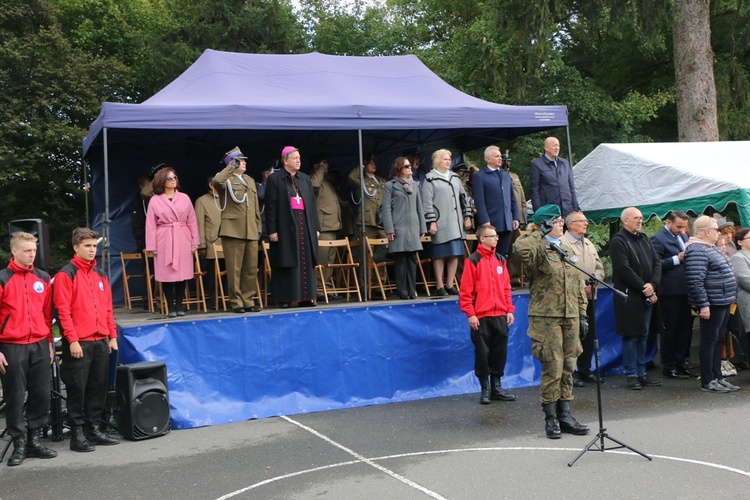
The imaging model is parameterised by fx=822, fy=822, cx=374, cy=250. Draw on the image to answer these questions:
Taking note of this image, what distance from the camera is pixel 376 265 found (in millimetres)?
10203

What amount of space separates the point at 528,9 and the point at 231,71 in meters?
7.70

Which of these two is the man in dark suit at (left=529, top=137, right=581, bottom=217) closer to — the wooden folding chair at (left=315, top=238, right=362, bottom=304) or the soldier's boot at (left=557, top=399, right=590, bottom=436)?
the wooden folding chair at (left=315, top=238, right=362, bottom=304)

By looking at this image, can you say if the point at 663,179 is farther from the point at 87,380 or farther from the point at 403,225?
the point at 87,380

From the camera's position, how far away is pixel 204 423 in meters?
7.61

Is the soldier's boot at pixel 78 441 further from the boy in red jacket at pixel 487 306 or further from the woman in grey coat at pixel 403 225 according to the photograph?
the woman in grey coat at pixel 403 225

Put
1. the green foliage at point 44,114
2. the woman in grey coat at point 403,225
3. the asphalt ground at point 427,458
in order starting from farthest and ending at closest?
the green foliage at point 44,114 < the woman in grey coat at point 403,225 < the asphalt ground at point 427,458

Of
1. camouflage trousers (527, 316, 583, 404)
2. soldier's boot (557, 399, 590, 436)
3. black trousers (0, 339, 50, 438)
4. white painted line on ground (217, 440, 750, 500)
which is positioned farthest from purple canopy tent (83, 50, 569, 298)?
soldier's boot (557, 399, 590, 436)

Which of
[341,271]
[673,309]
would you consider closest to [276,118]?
[341,271]

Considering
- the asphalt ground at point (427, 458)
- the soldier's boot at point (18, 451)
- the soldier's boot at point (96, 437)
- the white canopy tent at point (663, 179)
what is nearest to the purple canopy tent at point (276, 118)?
the white canopy tent at point (663, 179)

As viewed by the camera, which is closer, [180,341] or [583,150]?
[180,341]

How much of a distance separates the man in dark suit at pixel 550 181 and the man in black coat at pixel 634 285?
1310 mm

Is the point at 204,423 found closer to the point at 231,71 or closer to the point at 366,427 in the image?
the point at 366,427

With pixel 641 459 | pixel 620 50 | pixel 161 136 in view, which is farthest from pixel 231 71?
pixel 620 50

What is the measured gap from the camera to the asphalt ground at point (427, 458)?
17.4ft
